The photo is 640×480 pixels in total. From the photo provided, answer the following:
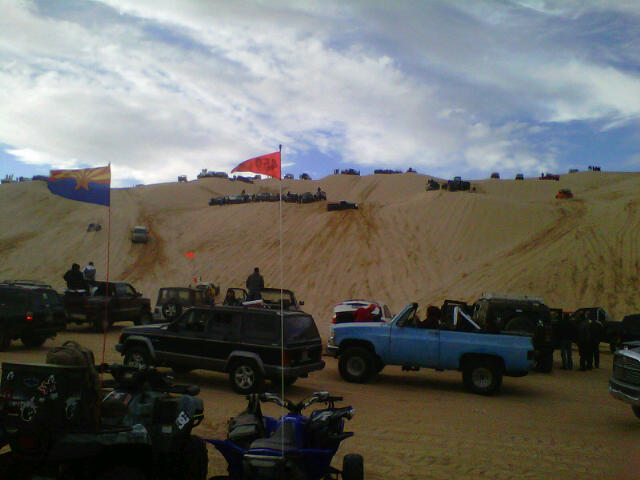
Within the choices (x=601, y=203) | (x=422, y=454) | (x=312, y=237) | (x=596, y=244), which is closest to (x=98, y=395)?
(x=422, y=454)

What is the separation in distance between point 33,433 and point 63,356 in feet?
1.98

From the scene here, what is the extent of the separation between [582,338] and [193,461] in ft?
41.5

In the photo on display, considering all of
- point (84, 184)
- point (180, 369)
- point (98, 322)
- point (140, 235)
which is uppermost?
point (140, 235)

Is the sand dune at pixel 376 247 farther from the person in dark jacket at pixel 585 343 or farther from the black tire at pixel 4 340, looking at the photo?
the black tire at pixel 4 340

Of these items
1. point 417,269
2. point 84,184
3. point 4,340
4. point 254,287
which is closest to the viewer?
point 84,184

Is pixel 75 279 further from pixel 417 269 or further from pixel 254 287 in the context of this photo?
pixel 417 269

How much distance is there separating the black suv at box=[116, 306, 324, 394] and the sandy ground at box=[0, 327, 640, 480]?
565 millimetres

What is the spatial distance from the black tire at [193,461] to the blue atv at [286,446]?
0.77ft

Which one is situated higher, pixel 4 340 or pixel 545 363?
pixel 4 340

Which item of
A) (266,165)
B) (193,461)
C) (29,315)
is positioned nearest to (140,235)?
(29,315)

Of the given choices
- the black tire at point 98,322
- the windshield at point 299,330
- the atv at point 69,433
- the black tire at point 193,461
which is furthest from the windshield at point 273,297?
the atv at point 69,433

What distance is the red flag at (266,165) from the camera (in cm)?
810

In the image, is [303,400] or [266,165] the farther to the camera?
[266,165]

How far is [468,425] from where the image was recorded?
8.45m
